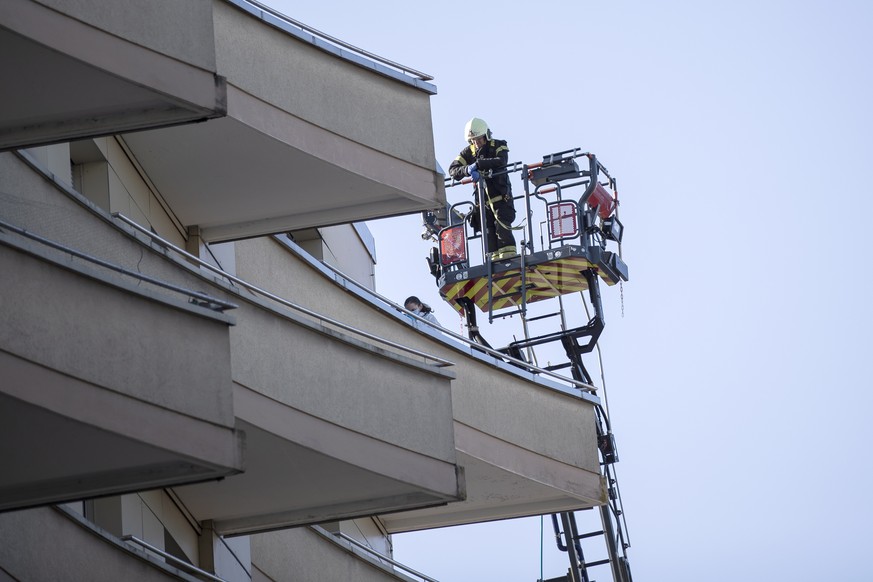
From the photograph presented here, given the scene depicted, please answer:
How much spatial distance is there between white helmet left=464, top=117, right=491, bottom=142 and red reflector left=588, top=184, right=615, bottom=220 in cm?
156

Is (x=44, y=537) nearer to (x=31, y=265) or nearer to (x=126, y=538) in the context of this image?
(x=126, y=538)

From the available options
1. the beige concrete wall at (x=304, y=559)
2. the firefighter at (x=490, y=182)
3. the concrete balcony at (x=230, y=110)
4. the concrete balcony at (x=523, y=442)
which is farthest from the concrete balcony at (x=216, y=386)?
the firefighter at (x=490, y=182)

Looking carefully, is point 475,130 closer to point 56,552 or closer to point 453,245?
point 453,245

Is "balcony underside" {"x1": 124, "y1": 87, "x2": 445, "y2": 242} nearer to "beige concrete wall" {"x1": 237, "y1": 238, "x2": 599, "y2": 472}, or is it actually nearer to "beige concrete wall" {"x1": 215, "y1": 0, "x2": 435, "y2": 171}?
"beige concrete wall" {"x1": 215, "y1": 0, "x2": 435, "y2": 171}

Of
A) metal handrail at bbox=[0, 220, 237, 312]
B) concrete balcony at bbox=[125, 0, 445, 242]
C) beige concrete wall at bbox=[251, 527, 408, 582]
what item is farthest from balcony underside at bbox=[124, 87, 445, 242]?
metal handrail at bbox=[0, 220, 237, 312]

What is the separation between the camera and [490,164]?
20.7 metres

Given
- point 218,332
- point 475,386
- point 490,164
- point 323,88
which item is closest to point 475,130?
point 490,164

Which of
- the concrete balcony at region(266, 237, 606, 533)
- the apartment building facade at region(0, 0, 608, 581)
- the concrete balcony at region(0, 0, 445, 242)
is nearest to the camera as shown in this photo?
the apartment building facade at region(0, 0, 608, 581)

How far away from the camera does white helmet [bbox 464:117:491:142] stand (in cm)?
2098

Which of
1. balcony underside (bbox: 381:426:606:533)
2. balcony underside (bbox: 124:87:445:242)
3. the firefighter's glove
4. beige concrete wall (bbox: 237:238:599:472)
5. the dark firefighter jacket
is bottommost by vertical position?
balcony underside (bbox: 381:426:606:533)

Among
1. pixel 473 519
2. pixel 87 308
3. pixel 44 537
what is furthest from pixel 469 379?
pixel 87 308

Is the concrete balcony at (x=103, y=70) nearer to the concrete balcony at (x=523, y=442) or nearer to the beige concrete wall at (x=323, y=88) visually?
the beige concrete wall at (x=323, y=88)

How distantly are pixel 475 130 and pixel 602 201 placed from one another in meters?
1.84

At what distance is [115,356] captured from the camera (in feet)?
31.7
